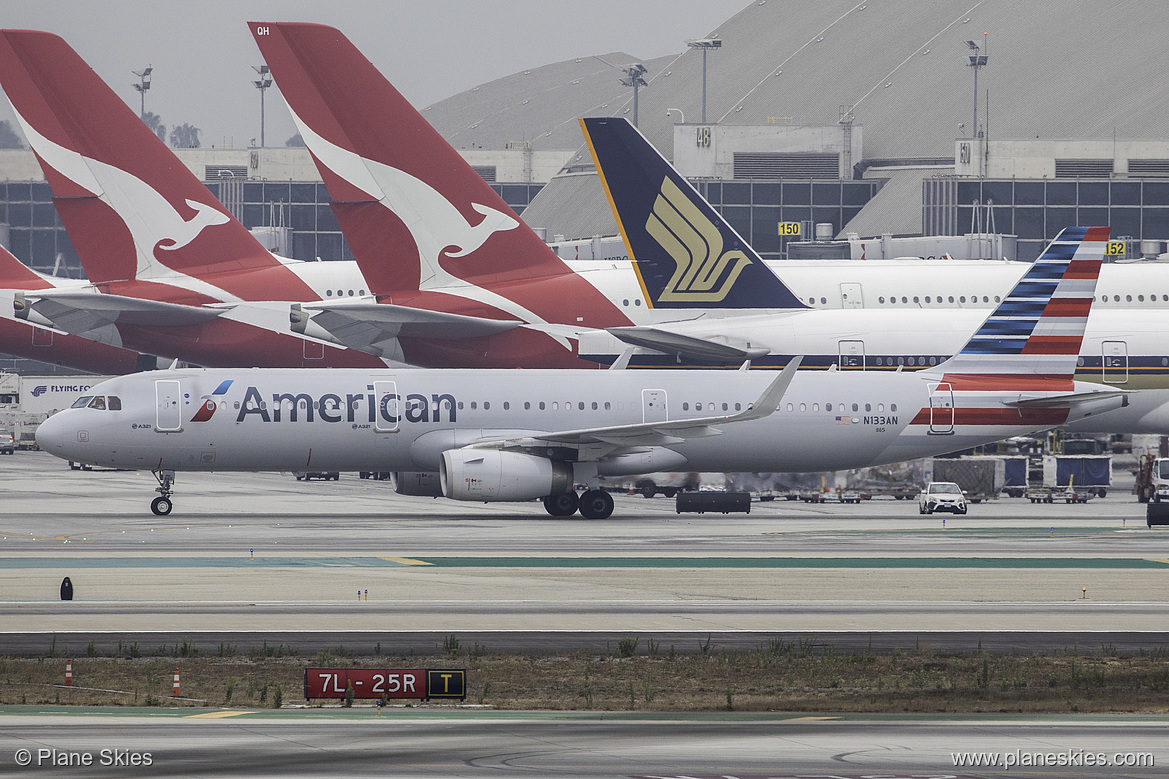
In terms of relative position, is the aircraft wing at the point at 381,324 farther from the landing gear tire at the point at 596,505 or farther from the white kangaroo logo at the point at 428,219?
the landing gear tire at the point at 596,505

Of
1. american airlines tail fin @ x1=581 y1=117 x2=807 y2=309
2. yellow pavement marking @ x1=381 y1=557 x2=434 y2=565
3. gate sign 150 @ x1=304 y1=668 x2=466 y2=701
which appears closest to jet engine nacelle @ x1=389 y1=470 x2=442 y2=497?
american airlines tail fin @ x1=581 y1=117 x2=807 y2=309

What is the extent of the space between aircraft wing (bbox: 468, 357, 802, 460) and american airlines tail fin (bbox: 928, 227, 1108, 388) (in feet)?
25.4

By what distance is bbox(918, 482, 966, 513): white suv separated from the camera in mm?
53062

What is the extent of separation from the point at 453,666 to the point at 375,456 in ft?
82.4

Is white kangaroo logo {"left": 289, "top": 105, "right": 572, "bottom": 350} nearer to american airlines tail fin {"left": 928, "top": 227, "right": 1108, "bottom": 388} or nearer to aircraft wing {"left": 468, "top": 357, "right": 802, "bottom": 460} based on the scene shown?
aircraft wing {"left": 468, "top": 357, "right": 802, "bottom": 460}

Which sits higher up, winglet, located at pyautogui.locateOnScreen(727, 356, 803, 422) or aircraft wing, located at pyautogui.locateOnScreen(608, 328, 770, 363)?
aircraft wing, located at pyautogui.locateOnScreen(608, 328, 770, 363)

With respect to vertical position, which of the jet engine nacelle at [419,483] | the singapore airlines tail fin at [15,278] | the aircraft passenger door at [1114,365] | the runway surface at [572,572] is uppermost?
the singapore airlines tail fin at [15,278]

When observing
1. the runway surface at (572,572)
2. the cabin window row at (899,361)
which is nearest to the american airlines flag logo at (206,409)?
the runway surface at (572,572)

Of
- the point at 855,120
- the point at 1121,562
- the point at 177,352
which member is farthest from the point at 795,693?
the point at 855,120

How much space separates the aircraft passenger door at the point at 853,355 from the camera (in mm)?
56312

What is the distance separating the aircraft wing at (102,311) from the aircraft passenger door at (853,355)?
75.1 ft

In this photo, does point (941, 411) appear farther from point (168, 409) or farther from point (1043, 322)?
point (168, 409)

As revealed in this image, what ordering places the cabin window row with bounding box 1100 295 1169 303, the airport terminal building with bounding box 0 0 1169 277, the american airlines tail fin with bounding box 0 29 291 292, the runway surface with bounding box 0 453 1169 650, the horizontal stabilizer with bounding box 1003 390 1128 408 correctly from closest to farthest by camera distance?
the runway surface with bounding box 0 453 1169 650 < the horizontal stabilizer with bounding box 1003 390 1128 408 < the american airlines tail fin with bounding box 0 29 291 292 < the cabin window row with bounding box 1100 295 1169 303 < the airport terminal building with bounding box 0 0 1169 277

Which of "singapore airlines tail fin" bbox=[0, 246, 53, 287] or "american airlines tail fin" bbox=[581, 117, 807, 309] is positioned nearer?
"american airlines tail fin" bbox=[581, 117, 807, 309]
